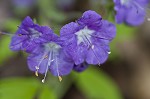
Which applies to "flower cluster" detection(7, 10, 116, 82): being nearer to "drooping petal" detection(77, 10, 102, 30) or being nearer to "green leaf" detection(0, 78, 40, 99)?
"drooping petal" detection(77, 10, 102, 30)

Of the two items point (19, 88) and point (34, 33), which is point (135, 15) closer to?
point (34, 33)

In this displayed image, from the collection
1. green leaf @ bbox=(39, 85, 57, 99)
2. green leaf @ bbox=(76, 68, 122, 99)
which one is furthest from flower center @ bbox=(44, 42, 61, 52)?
green leaf @ bbox=(76, 68, 122, 99)

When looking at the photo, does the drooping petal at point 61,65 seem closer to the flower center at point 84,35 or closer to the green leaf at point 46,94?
the flower center at point 84,35

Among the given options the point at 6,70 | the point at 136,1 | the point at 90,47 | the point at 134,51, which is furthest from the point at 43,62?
the point at 134,51

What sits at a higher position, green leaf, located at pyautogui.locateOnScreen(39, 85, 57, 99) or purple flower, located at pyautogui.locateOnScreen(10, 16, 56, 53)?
purple flower, located at pyautogui.locateOnScreen(10, 16, 56, 53)

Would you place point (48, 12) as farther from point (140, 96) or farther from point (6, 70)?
point (140, 96)

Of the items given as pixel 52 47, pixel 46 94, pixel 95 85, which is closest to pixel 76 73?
pixel 95 85

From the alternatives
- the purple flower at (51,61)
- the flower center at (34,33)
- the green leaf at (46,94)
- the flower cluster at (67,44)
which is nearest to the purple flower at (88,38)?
the flower cluster at (67,44)
